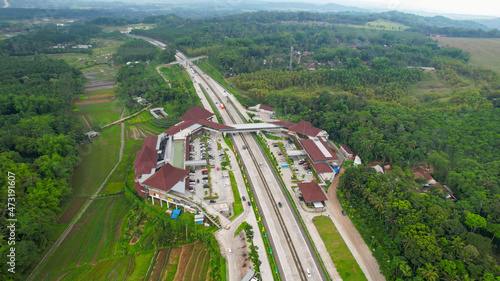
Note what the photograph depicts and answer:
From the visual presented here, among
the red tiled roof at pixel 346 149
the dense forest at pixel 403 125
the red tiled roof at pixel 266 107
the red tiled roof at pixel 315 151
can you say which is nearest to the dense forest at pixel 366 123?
the dense forest at pixel 403 125

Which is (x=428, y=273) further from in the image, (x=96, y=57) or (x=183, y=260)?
(x=96, y=57)

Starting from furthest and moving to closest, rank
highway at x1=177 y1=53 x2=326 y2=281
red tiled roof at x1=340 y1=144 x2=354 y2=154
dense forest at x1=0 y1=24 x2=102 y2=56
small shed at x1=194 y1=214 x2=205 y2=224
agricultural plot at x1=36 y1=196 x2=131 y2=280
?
dense forest at x1=0 y1=24 x2=102 y2=56 → red tiled roof at x1=340 y1=144 x2=354 y2=154 → small shed at x1=194 y1=214 x2=205 y2=224 → highway at x1=177 y1=53 x2=326 y2=281 → agricultural plot at x1=36 y1=196 x2=131 y2=280

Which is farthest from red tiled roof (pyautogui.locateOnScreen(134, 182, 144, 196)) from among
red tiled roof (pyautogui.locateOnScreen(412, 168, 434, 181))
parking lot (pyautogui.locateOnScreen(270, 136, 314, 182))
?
red tiled roof (pyautogui.locateOnScreen(412, 168, 434, 181))

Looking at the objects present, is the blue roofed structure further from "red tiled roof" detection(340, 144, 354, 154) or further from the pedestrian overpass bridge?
"red tiled roof" detection(340, 144, 354, 154)

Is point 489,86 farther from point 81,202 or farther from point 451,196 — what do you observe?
point 81,202

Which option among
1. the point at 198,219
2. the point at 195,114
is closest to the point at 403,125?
the point at 198,219
